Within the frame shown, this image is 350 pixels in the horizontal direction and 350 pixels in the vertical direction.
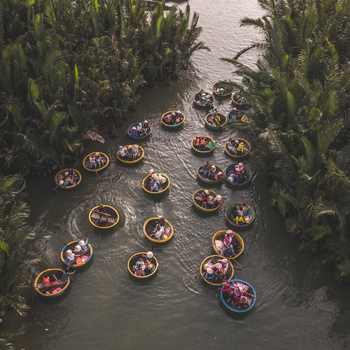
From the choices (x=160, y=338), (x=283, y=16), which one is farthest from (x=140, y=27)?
(x=160, y=338)

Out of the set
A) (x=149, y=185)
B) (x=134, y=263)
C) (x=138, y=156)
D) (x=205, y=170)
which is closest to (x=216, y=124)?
(x=205, y=170)

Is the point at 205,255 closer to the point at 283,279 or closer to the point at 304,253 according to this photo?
the point at 283,279

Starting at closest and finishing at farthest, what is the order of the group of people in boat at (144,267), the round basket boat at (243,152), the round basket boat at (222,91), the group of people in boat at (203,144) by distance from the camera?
the group of people in boat at (144,267) → the round basket boat at (243,152) → the group of people in boat at (203,144) → the round basket boat at (222,91)

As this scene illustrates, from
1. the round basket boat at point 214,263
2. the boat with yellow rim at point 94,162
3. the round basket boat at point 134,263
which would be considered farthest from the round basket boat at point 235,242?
the boat with yellow rim at point 94,162

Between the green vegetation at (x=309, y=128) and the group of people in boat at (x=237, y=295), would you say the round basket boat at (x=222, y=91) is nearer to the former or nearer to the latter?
the green vegetation at (x=309, y=128)

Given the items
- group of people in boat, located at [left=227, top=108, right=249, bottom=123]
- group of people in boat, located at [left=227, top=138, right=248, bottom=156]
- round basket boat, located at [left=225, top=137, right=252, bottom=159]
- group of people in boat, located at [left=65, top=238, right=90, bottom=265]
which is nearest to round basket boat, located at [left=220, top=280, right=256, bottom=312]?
group of people in boat, located at [left=65, top=238, right=90, bottom=265]

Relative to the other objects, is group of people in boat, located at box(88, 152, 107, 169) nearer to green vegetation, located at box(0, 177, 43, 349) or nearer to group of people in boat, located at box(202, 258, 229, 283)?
green vegetation, located at box(0, 177, 43, 349)

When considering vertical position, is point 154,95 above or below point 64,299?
above
